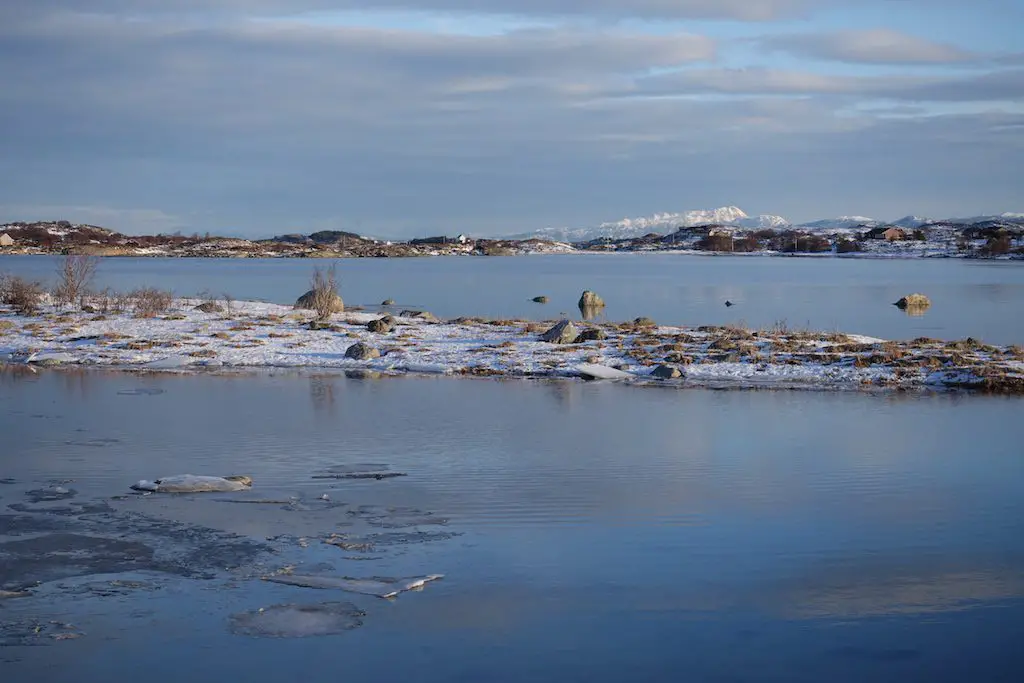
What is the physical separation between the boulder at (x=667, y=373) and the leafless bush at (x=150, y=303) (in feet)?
53.7

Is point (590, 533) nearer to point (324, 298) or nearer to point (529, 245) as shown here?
point (324, 298)

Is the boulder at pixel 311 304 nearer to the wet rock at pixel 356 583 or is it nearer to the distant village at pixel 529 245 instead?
the wet rock at pixel 356 583

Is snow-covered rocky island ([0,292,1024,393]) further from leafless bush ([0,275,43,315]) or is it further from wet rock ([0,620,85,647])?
wet rock ([0,620,85,647])

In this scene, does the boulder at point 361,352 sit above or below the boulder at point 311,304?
below

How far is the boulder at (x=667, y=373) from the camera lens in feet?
66.3

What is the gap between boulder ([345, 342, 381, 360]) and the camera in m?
22.6

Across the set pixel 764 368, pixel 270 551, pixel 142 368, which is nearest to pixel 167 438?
pixel 270 551

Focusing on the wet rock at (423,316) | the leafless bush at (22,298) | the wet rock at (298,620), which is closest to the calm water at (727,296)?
the wet rock at (423,316)

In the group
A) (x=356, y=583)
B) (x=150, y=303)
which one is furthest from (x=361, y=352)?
(x=356, y=583)

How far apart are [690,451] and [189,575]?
703 centimetres

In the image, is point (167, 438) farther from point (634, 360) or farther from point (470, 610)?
point (634, 360)

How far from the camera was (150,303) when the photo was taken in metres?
31.3

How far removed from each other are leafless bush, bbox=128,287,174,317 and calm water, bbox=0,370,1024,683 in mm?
13538

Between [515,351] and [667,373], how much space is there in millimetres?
4390
